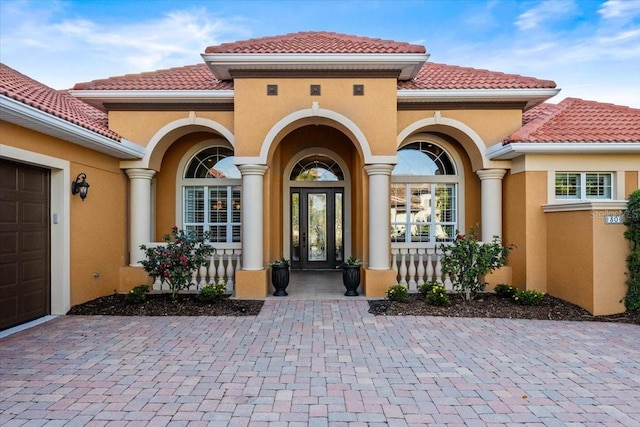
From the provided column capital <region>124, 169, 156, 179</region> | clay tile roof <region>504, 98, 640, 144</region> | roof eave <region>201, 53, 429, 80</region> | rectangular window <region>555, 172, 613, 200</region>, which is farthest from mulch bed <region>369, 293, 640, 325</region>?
column capital <region>124, 169, 156, 179</region>

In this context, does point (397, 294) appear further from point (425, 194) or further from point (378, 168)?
point (425, 194)

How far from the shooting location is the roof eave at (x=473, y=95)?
876cm

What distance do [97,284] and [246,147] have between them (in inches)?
167

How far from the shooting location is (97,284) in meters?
8.16

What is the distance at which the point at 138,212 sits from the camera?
9008 millimetres

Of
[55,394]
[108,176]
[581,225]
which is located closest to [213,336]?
[55,394]

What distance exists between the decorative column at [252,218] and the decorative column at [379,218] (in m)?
2.34

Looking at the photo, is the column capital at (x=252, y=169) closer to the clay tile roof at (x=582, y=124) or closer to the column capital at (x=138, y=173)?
the column capital at (x=138, y=173)

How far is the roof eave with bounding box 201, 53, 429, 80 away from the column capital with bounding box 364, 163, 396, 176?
2.01 m

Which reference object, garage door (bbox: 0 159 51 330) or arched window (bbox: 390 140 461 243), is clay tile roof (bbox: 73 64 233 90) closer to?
garage door (bbox: 0 159 51 330)

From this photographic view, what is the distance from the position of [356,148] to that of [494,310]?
175 inches

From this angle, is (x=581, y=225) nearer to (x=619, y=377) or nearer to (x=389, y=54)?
(x=619, y=377)

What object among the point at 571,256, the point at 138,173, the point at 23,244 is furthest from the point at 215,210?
the point at 571,256

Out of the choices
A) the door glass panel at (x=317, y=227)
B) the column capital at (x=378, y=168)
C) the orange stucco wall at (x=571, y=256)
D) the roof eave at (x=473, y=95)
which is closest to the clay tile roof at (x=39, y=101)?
the column capital at (x=378, y=168)
